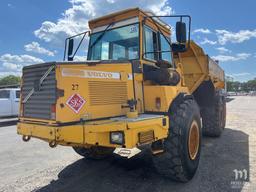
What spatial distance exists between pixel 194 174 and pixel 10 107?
12.6 metres

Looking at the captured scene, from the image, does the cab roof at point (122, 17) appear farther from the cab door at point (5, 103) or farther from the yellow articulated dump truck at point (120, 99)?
the cab door at point (5, 103)

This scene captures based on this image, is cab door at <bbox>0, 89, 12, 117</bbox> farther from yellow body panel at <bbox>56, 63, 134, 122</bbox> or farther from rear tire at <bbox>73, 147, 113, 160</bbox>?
yellow body panel at <bbox>56, 63, 134, 122</bbox>

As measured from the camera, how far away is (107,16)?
5.26 m

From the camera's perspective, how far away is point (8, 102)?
14844 mm

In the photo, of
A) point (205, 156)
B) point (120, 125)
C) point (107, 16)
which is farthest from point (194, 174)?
point (107, 16)

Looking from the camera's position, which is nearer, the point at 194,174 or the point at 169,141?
the point at 169,141


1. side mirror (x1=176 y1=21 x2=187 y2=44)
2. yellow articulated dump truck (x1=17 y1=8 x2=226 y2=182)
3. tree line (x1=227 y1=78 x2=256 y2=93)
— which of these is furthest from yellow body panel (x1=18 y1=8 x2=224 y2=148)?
tree line (x1=227 y1=78 x2=256 y2=93)

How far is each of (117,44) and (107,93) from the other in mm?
1291

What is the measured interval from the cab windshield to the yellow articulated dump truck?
2 cm

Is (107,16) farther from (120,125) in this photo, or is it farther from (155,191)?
(155,191)

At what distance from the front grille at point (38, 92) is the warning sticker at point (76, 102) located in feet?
0.74

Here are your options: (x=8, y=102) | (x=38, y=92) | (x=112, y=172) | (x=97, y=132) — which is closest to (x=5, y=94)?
(x=8, y=102)

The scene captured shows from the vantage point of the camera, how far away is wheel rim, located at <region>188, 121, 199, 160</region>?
5101 millimetres

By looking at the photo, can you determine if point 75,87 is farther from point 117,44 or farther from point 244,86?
point 244,86
